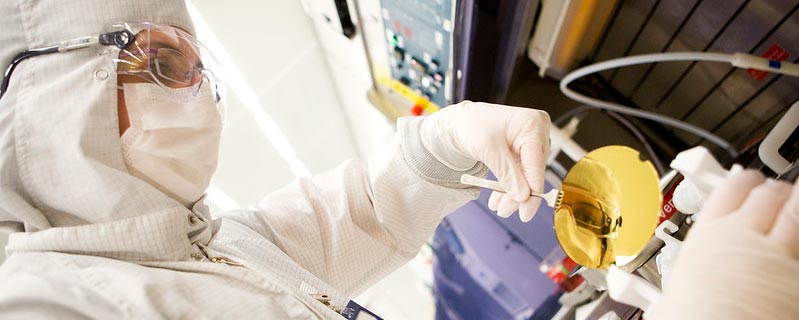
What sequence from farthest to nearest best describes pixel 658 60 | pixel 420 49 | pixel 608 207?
1. pixel 420 49
2. pixel 658 60
3. pixel 608 207

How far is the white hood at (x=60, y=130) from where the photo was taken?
0.67 m

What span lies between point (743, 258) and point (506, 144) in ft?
1.48

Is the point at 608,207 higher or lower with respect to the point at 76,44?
lower

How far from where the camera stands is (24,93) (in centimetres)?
68

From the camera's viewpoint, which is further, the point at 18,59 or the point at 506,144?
the point at 506,144

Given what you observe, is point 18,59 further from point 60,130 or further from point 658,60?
point 658,60

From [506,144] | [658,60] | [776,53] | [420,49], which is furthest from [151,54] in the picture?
[776,53]

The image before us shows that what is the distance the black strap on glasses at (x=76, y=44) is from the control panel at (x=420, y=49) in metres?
0.70


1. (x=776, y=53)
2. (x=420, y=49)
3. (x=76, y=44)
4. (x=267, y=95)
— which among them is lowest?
(x=267, y=95)

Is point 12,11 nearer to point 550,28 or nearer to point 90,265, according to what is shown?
point 90,265

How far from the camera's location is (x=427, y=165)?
97cm

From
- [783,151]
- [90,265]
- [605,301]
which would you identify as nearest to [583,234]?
[605,301]

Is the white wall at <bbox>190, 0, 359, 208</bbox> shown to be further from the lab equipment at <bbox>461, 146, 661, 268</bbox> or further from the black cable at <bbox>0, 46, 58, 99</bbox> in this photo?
the lab equipment at <bbox>461, 146, 661, 268</bbox>

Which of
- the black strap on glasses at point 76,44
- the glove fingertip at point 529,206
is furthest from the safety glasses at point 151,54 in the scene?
the glove fingertip at point 529,206
